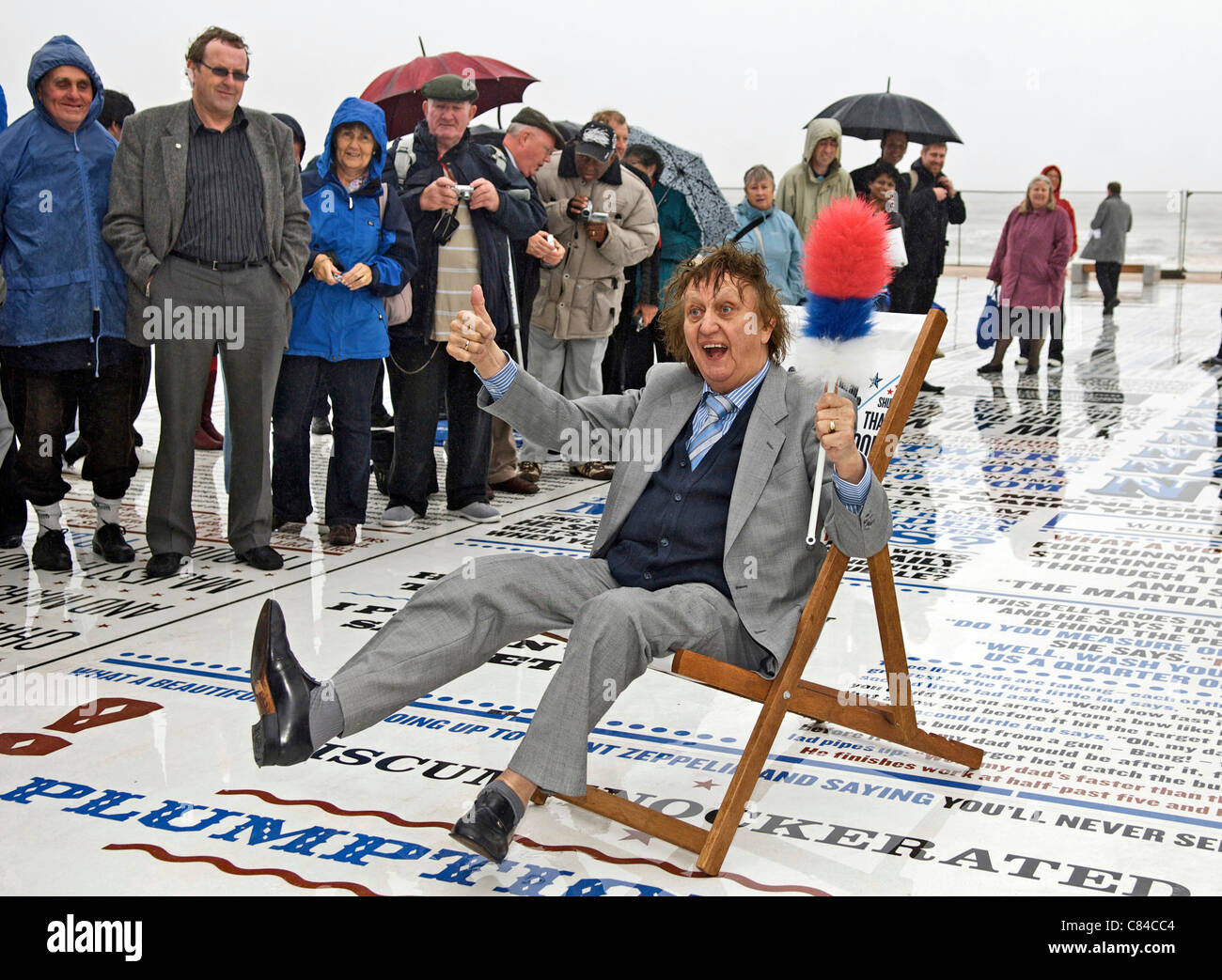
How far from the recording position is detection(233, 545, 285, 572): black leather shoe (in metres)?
4.95

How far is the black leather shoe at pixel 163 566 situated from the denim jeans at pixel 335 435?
679mm

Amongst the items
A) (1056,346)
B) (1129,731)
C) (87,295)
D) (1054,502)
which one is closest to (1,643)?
(87,295)

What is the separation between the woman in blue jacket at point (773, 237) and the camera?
781cm

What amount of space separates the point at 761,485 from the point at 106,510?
118 inches

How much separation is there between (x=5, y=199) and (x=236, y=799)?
261cm

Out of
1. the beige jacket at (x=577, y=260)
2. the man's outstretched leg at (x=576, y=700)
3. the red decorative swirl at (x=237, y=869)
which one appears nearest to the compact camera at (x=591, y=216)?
the beige jacket at (x=577, y=260)

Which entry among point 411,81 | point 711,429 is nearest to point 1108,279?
point 411,81

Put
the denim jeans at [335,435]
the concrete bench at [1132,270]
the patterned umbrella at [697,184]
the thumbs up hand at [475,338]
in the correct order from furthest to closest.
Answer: the concrete bench at [1132,270], the patterned umbrella at [697,184], the denim jeans at [335,435], the thumbs up hand at [475,338]

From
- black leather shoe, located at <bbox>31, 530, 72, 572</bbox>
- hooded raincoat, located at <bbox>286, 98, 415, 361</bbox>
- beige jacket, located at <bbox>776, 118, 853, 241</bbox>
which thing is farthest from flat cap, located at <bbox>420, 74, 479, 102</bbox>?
beige jacket, located at <bbox>776, 118, 853, 241</bbox>

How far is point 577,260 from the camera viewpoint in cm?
636

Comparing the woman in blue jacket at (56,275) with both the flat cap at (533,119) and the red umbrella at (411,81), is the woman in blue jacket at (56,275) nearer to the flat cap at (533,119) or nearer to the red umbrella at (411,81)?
the flat cap at (533,119)

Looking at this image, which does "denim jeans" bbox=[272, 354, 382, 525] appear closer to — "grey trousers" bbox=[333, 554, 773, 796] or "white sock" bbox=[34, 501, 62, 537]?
"white sock" bbox=[34, 501, 62, 537]

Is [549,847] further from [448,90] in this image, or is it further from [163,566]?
[448,90]

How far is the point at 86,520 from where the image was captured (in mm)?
5660
